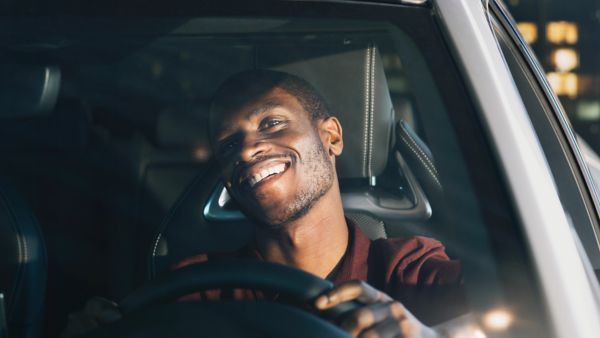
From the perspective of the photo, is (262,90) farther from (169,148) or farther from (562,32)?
(562,32)

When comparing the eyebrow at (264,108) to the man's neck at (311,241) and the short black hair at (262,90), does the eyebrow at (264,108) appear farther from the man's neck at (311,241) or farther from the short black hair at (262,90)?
the man's neck at (311,241)

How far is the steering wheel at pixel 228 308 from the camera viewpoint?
1.37 metres

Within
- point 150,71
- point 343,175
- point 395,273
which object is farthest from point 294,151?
point 150,71

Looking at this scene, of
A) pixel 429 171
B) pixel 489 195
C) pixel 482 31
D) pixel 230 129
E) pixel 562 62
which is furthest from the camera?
pixel 562 62

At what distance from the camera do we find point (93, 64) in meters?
2.61

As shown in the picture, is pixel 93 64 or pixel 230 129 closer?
pixel 230 129

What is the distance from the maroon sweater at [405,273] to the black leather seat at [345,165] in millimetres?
300

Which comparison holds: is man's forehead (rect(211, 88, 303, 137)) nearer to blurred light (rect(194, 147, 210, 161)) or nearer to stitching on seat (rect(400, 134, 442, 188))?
stitching on seat (rect(400, 134, 442, 188))

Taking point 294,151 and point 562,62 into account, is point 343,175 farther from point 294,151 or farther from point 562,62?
point 562,62

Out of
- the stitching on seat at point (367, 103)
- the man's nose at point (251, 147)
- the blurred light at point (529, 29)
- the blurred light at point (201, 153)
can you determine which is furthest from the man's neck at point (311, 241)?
the blurred light at point (529, 29)

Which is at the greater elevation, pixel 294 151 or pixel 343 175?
pixel 294 151

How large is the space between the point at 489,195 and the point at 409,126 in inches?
30.5

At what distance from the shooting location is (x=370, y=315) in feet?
4.60

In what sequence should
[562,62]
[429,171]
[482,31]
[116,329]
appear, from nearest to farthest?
[116,329], [482,31], [429,171], [562,62]
